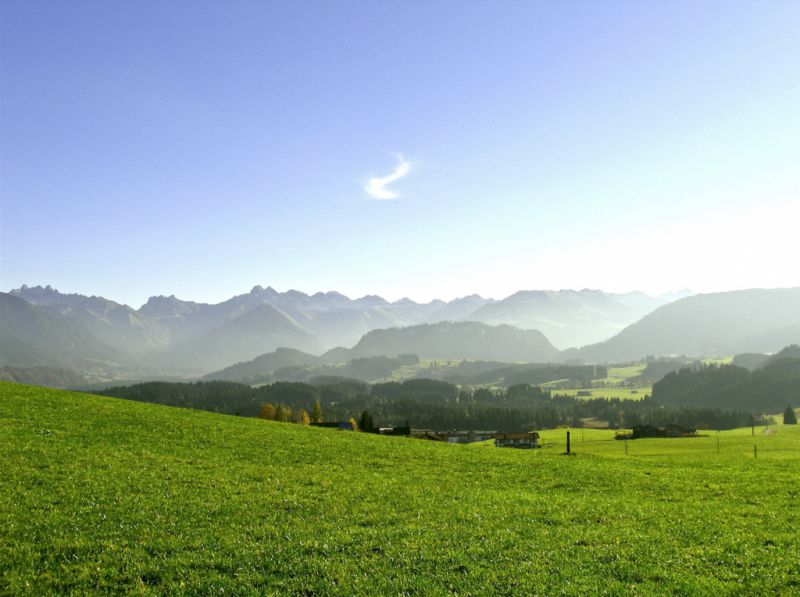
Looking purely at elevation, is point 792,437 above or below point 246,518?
below

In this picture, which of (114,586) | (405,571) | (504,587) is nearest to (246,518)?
(114,586)

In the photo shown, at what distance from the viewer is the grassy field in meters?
15.2

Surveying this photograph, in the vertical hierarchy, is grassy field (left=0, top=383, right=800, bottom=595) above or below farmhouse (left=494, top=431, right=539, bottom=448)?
above

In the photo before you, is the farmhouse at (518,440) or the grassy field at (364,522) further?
the farmhouse at (518,440)

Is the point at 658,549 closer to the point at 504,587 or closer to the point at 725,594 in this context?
the point at 725,594

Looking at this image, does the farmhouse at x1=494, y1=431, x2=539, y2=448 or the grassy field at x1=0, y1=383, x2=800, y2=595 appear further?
the farmhouse at x1=494, y1=431, x2=539, y2=448

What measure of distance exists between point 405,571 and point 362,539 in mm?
3271

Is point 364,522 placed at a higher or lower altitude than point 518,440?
higher

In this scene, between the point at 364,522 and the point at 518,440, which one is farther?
the point at 518,440

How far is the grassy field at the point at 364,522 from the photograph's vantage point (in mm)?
15242

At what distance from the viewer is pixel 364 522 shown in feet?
68.9

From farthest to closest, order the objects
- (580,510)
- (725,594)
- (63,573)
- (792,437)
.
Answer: (792,437)
(580,510)
(63,573)
(725,594)

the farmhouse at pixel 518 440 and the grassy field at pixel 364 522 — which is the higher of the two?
the grassy field at pixel 364 522

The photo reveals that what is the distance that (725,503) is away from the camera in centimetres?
2473
